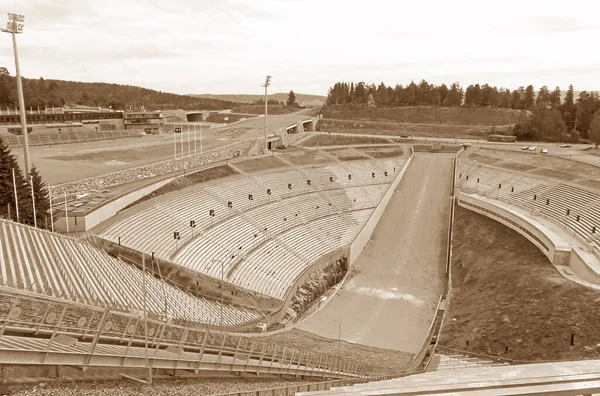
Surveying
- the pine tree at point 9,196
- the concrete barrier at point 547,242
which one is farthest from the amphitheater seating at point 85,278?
the concrete barrier at point 547,242

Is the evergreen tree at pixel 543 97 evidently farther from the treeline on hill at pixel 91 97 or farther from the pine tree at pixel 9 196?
the pine tree at pixel 9 196

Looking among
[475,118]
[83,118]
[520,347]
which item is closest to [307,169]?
[520,347]

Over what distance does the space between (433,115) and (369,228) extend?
211 feet

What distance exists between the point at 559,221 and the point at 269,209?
23.1 m

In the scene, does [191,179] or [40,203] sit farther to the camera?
[191,179]

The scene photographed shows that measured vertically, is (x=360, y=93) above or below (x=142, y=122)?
above

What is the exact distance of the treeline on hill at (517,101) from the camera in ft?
252

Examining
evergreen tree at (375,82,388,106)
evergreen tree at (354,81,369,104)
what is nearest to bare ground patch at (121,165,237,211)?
evergreen tree at (375,82,388,106)

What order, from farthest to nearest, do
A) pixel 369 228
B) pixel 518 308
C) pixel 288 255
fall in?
pixel 369 228 → pixel 288 255 → pixel 518 308

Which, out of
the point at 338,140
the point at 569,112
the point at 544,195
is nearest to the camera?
the point at 544,195

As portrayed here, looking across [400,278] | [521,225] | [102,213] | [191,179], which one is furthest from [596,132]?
[102,213]

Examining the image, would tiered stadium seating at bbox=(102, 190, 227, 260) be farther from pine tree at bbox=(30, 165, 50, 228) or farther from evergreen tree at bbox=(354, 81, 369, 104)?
evergreen tree at bbox=(354, 81, 369, 104)

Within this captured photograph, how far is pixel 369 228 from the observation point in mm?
41688

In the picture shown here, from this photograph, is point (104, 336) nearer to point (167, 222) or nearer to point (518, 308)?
point (518, 308)
